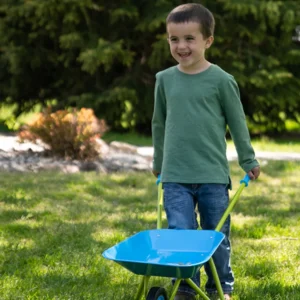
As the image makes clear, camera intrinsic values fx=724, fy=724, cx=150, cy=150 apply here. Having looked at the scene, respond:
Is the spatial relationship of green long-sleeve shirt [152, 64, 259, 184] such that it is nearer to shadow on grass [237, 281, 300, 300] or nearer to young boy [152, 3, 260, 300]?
young boy [152, 3, 260, 300]

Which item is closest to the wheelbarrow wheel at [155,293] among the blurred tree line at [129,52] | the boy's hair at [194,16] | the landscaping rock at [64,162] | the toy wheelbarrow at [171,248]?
the toy wheelbarrow at [171,248]

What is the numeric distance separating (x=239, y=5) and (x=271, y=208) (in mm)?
5801

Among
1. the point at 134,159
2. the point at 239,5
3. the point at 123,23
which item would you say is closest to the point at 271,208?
the point at 134,159

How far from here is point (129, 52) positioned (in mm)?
12508

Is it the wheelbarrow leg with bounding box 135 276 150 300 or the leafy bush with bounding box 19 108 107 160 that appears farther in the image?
the leafy bush with bounding box 19 108 107 160

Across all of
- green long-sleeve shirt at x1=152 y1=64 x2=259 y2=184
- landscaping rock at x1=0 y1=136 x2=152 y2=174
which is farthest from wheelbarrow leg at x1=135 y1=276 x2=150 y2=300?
landscaping rock at x1=0 y1=136 x2=152 y2=174

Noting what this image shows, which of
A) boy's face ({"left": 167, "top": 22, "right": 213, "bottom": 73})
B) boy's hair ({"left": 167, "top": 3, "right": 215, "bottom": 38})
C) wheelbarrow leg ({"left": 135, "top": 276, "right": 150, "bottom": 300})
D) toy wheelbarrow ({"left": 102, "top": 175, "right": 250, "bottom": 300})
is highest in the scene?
boy's hair ({"left": 167, "top": 3, "right": 215, "bottom": 38})

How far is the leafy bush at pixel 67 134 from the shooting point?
935cm

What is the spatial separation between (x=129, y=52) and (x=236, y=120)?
8784mm

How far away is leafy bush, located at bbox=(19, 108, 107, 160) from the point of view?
30.7 feet

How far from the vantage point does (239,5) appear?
39.0ft

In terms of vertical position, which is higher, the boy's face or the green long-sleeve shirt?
the boy's face

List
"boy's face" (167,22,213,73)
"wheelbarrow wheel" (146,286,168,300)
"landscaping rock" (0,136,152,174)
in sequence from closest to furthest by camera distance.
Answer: "wheelbarrow wheel" (146,286,168,300) → "boy's face" (167,22,213,73) → "landscaping rock" (0,136,152,174)

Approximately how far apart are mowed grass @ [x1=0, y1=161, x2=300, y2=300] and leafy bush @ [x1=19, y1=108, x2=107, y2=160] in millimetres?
976
